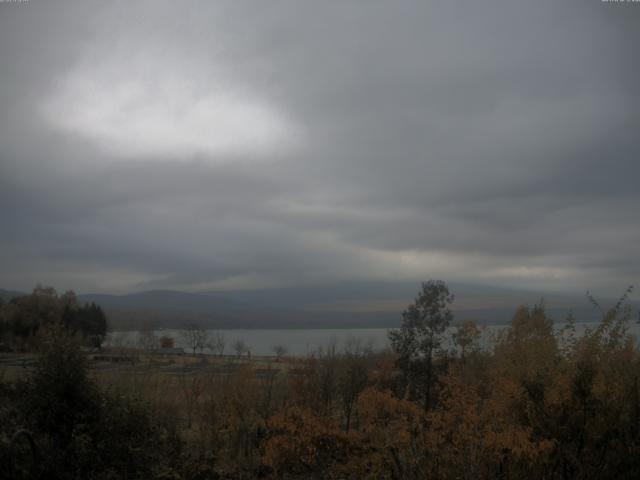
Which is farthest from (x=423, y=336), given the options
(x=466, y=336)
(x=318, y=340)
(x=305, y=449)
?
(x=318, y=340)

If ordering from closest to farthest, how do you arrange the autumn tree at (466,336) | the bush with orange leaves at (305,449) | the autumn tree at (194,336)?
the bush with orange leaves at (305,449) → the autumn tree at (466,336) → the autumn tree at (194,336)

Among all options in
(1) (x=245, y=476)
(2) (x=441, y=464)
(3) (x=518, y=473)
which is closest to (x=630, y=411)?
(3) (x=518, y=473)

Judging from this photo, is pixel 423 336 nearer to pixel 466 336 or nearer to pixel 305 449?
pixel 466 336

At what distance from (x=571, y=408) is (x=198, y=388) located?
537 inches

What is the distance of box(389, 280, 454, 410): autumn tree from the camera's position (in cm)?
2267

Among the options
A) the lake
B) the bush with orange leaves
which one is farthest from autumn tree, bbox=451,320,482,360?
the bush with orange leaves

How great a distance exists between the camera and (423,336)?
22719mm

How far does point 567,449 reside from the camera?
10.1 m

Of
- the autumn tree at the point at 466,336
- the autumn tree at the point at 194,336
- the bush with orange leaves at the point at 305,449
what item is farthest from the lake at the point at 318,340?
the bush with orange leaves at the point at 305,449

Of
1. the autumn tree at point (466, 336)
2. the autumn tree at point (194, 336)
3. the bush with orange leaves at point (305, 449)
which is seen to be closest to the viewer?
the bush with orange leaves at point (305, 449)

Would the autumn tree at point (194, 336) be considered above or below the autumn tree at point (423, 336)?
below

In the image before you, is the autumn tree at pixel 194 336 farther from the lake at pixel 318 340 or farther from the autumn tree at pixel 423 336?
the autumn tree at pixel 423 336

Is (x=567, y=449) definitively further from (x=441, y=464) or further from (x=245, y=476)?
(x=245, y=476)

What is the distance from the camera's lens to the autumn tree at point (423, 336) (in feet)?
74.4
